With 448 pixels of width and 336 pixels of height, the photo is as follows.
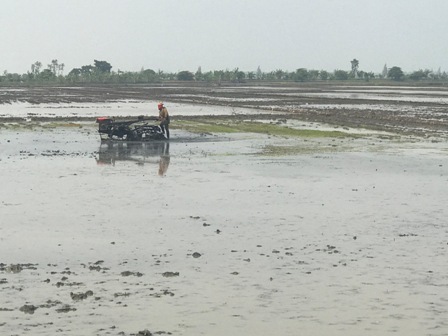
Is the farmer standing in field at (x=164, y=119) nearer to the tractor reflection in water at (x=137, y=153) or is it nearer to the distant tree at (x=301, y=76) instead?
the tractor reflection in water at (x=137, y=153)

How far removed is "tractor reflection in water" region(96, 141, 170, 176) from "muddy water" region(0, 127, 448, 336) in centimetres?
40

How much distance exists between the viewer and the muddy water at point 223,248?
10.7 meters

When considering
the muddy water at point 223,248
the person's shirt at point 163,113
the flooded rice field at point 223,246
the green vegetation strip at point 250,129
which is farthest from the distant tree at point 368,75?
the muddy water at point 223,248

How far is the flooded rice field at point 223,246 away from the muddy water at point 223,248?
0.03m

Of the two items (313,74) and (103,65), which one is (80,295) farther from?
(103,65)

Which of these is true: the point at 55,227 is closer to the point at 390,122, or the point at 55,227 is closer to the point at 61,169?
the point at 61,169

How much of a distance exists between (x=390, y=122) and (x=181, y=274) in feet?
99.5

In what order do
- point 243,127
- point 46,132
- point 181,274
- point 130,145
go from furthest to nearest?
1. point 243,127
2. point 46,132
3. point 130,145
4. point 181,274

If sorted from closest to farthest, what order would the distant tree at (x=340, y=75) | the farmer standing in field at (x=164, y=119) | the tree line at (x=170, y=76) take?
the farmer standing in field at (x=164, y=119) → the tree line at (x=170, y=76) → the distant tree at (x=340, y=75)

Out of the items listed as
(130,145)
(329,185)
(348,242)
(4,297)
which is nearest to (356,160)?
(329,185)

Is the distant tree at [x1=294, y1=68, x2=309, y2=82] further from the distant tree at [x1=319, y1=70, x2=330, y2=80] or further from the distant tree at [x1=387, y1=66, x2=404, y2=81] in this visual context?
the distant tree at [x1=387, y1=66, x2=404, y2=81]

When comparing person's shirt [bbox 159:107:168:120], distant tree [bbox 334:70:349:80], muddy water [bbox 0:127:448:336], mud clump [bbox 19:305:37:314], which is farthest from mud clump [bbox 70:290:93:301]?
distant tree [bbox 334:70:349:80]

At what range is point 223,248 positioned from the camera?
14328 millimetres

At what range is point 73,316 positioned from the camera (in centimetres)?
1058
